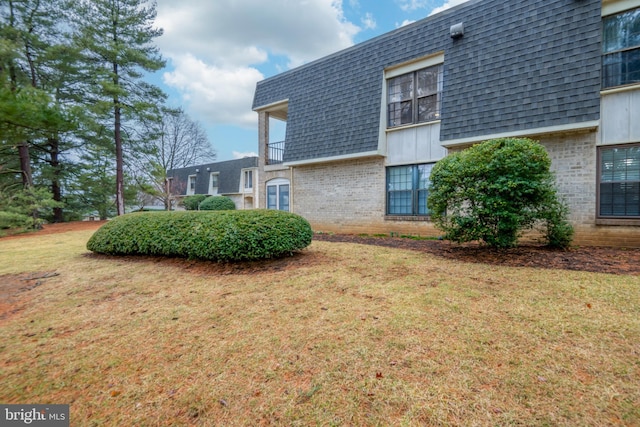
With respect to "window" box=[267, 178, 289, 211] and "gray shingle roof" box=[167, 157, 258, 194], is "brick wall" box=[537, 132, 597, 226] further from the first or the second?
"gray shingle roof" box=[167, 157, 258, 194]

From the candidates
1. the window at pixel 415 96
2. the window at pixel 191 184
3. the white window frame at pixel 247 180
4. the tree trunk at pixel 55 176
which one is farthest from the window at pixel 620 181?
the window at pixel 191 184

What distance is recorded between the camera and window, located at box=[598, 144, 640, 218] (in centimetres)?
631

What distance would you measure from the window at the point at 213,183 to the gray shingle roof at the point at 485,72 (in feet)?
59.2

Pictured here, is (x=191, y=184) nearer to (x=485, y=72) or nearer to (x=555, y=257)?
(x=485, y=72)

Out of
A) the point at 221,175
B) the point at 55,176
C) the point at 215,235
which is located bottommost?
the point at 215,235

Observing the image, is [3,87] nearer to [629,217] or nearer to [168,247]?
[168,247]

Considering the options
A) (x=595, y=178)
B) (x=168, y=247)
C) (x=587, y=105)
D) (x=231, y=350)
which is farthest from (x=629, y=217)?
(x=168, y=247)

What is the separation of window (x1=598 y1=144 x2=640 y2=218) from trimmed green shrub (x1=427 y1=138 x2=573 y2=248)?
1417 millimetres

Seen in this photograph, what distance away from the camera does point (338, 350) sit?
2543mm

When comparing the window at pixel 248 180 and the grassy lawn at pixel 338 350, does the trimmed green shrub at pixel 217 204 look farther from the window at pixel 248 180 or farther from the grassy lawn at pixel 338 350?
the grassy lawn at pixel 338 350

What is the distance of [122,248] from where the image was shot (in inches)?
268

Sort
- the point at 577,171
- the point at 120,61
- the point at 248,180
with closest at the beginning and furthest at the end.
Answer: the point at 577,171 → the point at 120,61 → the point at 248,180

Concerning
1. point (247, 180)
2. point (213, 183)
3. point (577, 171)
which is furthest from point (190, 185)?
point (577, 171)

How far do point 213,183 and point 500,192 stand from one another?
→ 2562 cm
